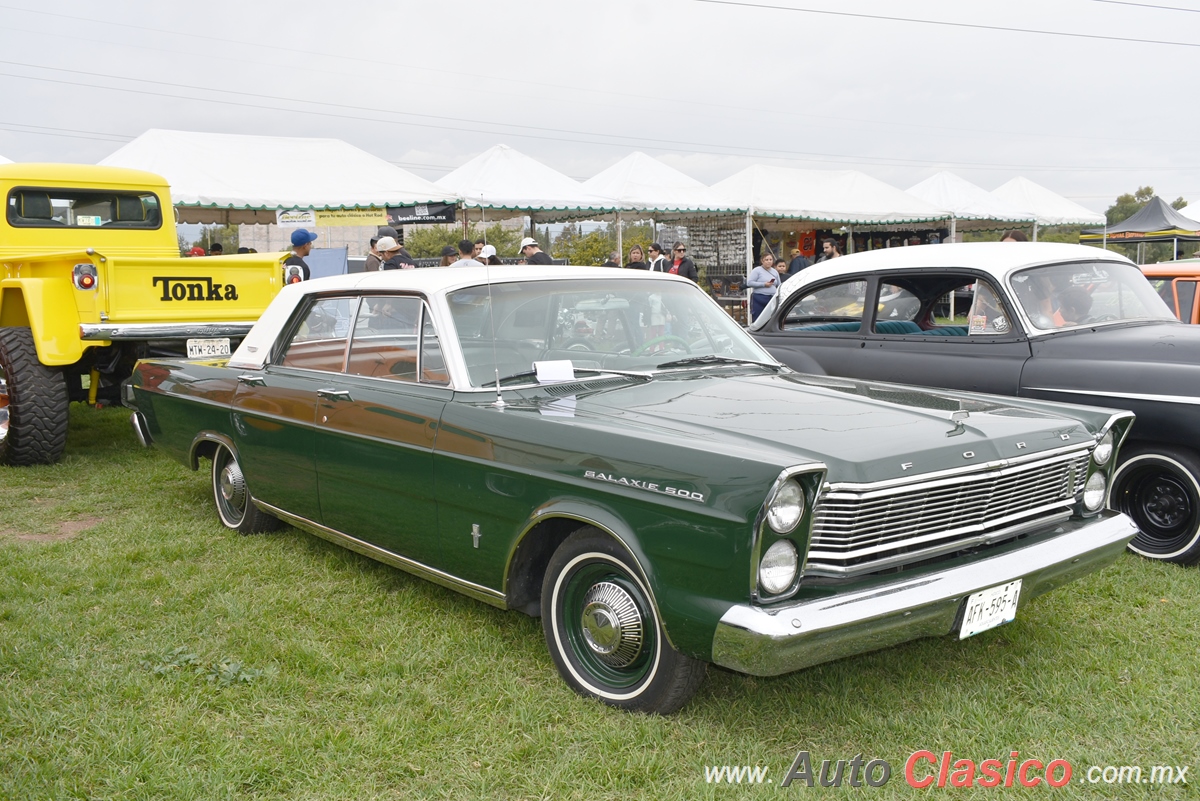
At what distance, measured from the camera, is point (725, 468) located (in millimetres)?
2725

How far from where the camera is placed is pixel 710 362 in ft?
13.8

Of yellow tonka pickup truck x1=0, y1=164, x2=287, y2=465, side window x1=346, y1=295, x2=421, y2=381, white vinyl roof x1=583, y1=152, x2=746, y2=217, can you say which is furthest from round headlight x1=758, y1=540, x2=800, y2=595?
white vinyl roof x1=583, y1=152, x2=746, y2=217

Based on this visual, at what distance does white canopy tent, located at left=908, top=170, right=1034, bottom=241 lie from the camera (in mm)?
22819

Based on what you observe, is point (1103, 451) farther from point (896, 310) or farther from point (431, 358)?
point (431, 358)

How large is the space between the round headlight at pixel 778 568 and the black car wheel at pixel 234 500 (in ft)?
11.2

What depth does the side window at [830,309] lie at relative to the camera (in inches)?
247

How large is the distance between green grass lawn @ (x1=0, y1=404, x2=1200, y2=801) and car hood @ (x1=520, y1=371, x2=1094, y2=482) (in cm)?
83

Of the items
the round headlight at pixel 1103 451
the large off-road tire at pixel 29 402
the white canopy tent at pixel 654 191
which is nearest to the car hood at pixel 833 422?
the round headlight at pixel 1103 451

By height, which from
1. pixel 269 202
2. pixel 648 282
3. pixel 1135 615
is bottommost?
pixel 1135 615

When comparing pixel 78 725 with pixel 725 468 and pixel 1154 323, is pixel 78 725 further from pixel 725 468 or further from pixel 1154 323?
pixel 1154 323

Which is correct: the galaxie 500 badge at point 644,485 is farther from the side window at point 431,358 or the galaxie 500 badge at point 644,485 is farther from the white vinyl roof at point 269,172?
the white vinyl roof at point 269,172

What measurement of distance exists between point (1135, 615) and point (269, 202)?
46.7 ft

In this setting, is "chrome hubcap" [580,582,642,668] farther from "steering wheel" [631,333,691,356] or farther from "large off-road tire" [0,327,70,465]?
"large off-road tire" [0,327,70,465]

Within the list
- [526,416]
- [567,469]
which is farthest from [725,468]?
[526,416]
